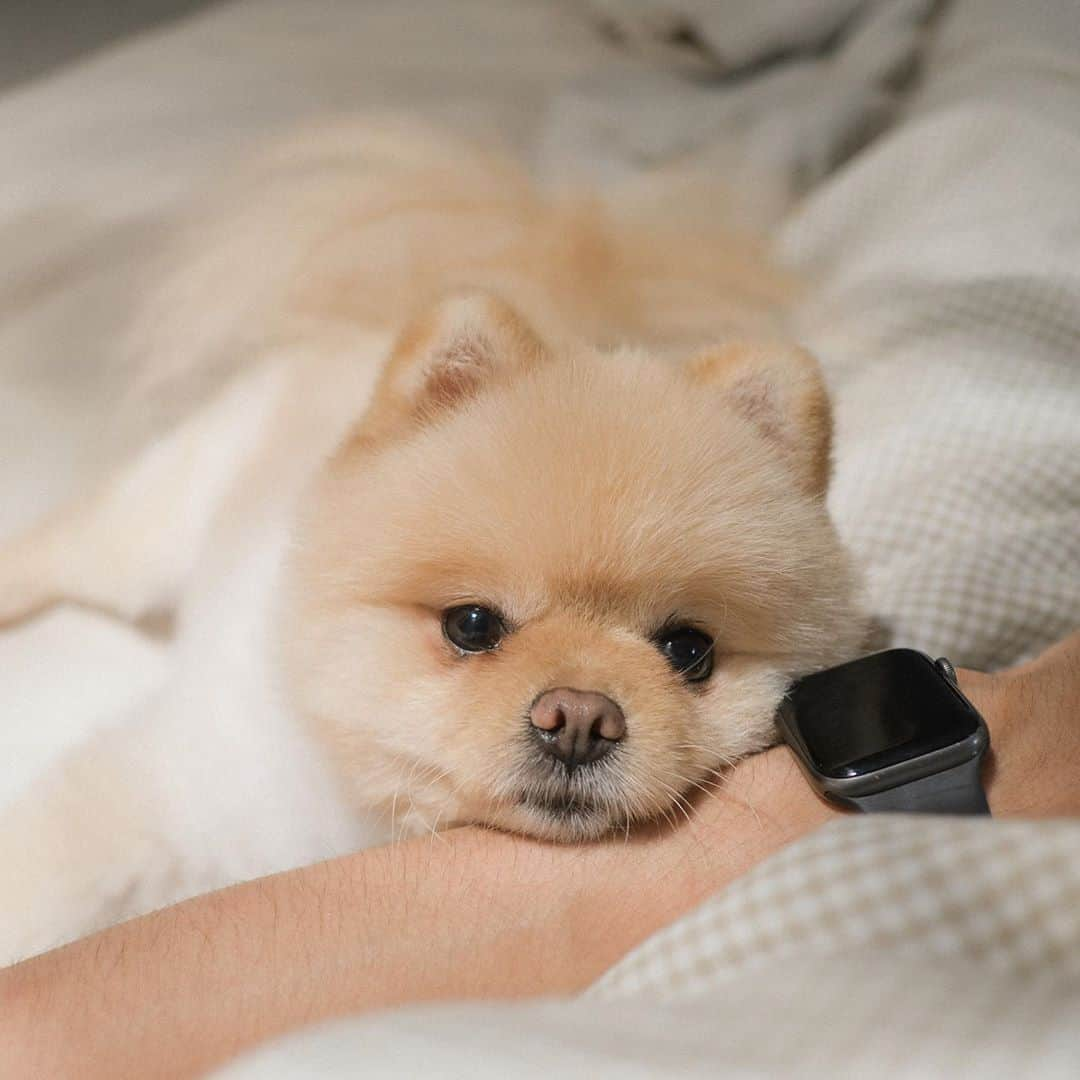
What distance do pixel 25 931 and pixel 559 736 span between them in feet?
2.33

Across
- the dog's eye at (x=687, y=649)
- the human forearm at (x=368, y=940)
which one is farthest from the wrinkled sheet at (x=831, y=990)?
the dog's eye at (x=687, y=649)

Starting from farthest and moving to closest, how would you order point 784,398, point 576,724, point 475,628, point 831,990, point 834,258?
point 834,258
point 784,398
point 475,628
point 576,724
point 831,990

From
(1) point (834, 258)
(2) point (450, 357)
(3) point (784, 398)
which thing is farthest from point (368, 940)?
(1) point (834, 258)

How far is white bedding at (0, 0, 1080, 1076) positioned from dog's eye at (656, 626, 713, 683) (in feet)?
1.19

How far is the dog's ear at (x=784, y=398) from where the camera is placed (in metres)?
1.24

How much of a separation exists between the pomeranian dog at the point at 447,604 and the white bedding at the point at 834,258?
168 mm

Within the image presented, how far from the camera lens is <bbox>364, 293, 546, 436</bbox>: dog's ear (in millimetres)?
1223

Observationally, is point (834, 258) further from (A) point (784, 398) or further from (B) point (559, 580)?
(B) point (559, 580)

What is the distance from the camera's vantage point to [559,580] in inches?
43.7

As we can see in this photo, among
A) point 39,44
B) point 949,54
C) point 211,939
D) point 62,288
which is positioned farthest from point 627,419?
point 39,44

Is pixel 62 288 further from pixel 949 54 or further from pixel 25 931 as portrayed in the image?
Answer: pixel 949 54

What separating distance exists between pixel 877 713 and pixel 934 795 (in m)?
0.10

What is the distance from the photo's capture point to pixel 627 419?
1144 millimetres

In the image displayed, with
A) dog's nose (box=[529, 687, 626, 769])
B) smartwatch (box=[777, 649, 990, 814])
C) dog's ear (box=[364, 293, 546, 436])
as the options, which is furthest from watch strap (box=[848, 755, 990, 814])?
dog's ear (box=[364, 293, 546, 436])
